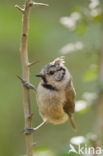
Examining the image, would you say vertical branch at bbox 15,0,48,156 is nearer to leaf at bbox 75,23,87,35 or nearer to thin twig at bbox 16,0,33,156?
thin twig at bbox 16,0,33,156

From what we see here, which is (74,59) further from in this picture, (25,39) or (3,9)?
(25,39)

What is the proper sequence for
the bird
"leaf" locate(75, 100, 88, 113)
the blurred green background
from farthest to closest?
the blurred green background
the bird
"leaf" locate(75, 100, 88, 113)

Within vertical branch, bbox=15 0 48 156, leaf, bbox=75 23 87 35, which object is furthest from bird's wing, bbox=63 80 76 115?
vertical branch, bbox=15 0 48 156

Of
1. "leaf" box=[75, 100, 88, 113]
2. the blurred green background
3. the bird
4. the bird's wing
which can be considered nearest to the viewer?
"leaf" box=[75, 100, 88, 113]

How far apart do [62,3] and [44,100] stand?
292cm

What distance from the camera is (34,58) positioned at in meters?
6.84

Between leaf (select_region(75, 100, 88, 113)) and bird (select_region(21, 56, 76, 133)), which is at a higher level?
bird (select_region(21, 56, 76, 133))

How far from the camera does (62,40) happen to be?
5629 mm

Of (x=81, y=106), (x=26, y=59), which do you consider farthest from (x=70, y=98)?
(x=26, y=59)

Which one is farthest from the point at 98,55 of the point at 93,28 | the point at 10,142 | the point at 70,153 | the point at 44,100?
the point at 10,142
